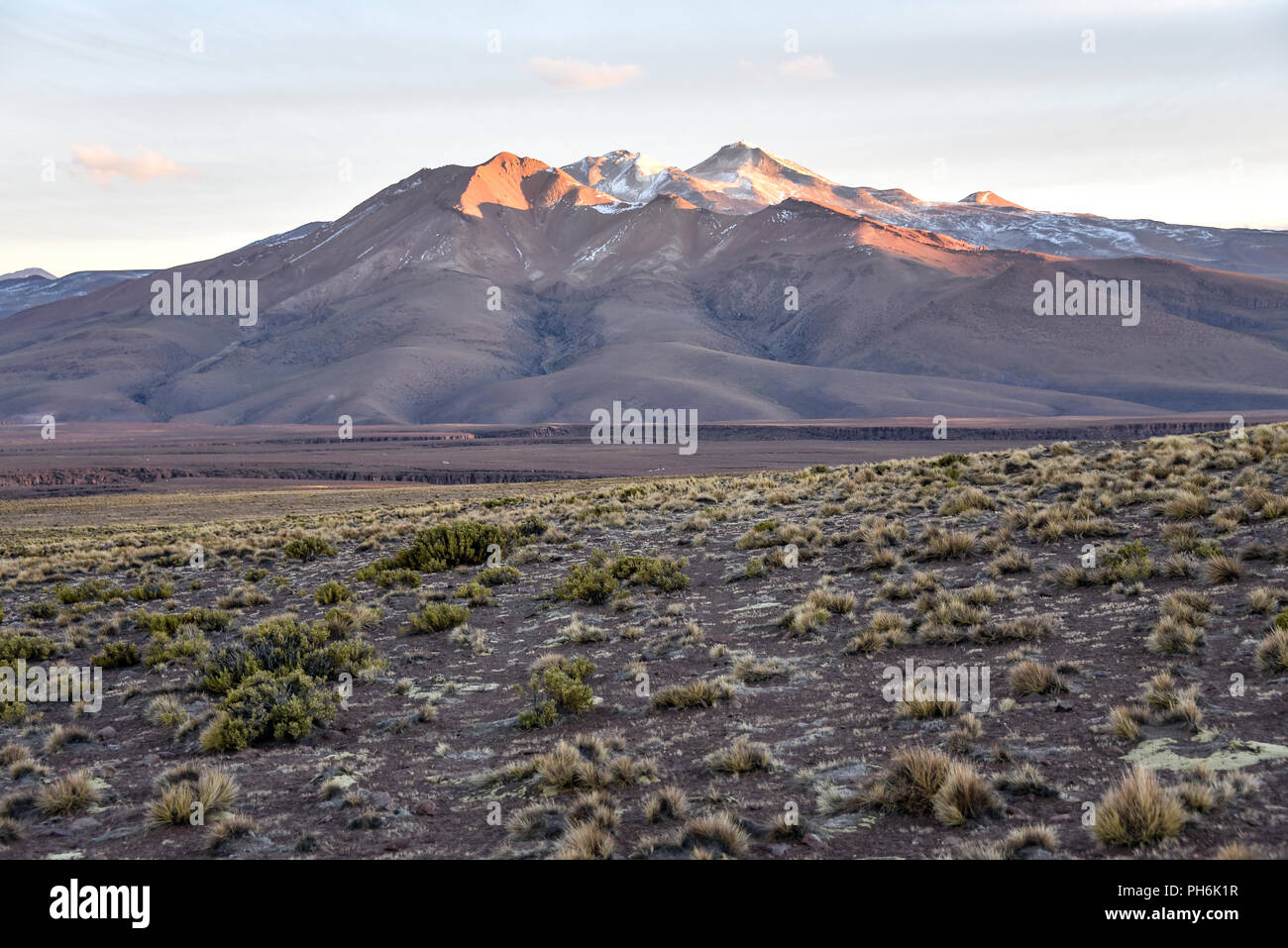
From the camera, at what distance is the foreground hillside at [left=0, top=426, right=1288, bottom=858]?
6309mm

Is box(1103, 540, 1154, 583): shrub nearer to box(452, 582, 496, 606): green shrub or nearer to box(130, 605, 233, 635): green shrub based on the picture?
box(452, 582, 496, 606): green shrub

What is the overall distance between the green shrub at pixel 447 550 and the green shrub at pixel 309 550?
101 inches

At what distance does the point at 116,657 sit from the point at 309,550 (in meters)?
9.20

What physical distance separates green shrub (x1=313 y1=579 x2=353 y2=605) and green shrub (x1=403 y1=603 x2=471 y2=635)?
303 cm

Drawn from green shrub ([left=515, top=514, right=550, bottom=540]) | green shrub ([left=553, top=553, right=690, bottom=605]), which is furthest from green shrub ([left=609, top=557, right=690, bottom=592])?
green shrub ([left=515, top=514, right=550, bottom=540])

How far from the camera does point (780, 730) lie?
8.45m

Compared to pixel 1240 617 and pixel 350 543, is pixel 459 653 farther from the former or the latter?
pixel 350 543

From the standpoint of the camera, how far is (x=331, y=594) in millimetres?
16531

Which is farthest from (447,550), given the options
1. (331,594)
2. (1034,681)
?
(1034,681)

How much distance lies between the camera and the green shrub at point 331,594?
16469mm

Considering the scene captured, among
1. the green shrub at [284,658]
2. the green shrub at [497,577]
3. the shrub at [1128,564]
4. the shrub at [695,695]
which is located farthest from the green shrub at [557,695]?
the shrub at [1128,564]

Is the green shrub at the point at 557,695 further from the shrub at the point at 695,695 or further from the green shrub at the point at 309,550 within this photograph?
the green shrub at the point at 309,550

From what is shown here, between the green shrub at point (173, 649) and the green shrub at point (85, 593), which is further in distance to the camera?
the green shrub at point (85, 593)

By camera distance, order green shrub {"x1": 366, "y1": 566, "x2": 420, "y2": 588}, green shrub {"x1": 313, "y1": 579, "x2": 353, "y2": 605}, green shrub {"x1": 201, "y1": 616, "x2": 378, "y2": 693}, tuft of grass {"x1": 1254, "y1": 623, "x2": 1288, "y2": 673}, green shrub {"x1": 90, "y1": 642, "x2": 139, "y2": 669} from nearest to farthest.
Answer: tuft of grass {"x1": 1254, "y1": 623, "x2": 1288, "y2": 673}, green shrub {"x1": 201, "y1": 616, "x2": 378, "y2": 693}, green shrub {"x1": 90, "y1": 642, "x2": 139, "y2": 669}, green shrub {"x1": 313, "y1": 579, "x2": 353, "y2": 605}, green shrub {"x1": 366, "y1": 566, "x2": 420, "y2": 588}
